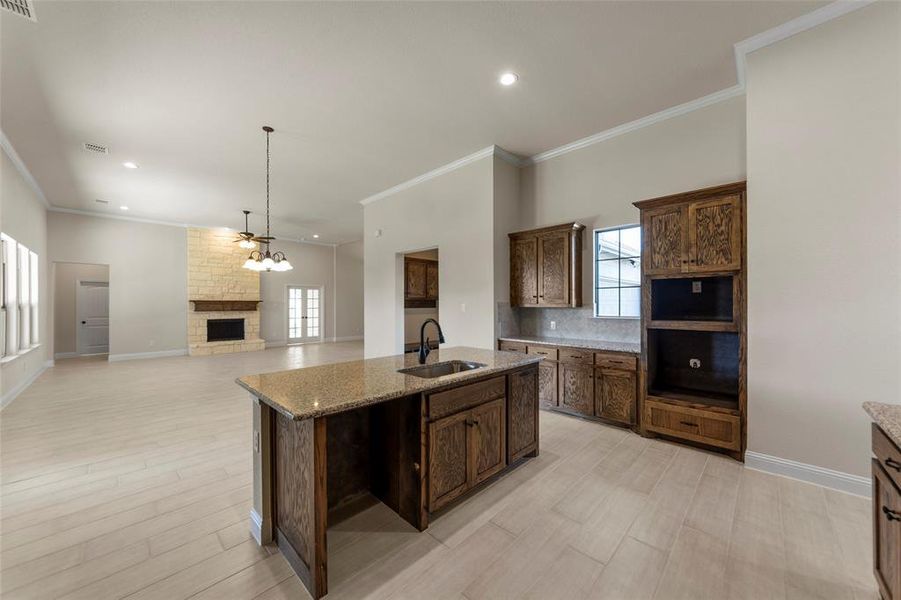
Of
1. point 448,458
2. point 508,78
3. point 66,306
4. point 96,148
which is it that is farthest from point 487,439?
point 66,306

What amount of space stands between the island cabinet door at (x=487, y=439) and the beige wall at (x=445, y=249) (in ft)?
6.98

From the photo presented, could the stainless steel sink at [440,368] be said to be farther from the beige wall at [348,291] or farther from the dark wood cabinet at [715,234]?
the beige wall at [348,291]

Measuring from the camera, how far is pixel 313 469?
5.30ft

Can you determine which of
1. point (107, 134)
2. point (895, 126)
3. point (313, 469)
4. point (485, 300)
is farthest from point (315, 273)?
point (895, 126)

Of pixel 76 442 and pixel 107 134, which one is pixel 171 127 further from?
pixel 76 442

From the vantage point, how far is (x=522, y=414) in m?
2.87

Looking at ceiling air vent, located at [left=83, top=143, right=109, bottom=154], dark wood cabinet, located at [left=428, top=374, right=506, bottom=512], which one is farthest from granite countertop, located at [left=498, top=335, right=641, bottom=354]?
ceiling air vent, located at [left=83, top=143, right=109, bottom=154]

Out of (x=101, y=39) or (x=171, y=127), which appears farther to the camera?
(x=171, y=127)

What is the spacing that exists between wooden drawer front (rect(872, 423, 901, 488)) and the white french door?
1168 cm

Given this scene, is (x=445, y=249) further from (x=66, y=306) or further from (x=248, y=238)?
(x=66, y=306)

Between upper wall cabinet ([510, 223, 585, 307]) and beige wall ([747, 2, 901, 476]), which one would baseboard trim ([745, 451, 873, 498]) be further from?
upper wall cabinet ([510, 223, 585, 307])

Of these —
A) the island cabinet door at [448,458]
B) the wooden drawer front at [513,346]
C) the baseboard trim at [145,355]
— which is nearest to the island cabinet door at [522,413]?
the island cabinet door at [448,458]

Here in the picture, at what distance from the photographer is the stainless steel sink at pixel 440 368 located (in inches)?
102

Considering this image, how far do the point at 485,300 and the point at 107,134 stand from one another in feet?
16.1
